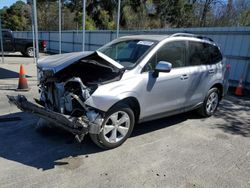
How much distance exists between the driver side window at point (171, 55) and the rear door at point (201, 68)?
0.22 m

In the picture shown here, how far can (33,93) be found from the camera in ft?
26.6

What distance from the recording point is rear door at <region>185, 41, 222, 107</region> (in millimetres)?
5633

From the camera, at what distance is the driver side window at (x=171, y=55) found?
4.84m

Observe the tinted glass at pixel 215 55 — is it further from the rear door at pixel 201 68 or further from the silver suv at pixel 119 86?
the silver suv at pixel 119 86

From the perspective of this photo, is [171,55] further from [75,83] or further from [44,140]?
[44,140]

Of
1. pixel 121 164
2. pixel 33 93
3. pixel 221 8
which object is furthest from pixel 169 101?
pixel 221 8

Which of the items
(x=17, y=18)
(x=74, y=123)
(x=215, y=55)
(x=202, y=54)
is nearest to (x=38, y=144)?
(x=74, y=123)

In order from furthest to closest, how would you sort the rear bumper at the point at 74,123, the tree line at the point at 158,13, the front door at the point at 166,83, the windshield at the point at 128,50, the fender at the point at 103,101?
the tree line at the point at 158,13, the windshield at the point at 128,50, the front door at the point at 166,83, the fender at the point at 103,101, the rear bumper at the point at 74,123

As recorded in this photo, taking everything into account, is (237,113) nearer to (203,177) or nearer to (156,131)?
(156,131)

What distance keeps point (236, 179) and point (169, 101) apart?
1.88 metres

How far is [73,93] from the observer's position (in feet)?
13.4

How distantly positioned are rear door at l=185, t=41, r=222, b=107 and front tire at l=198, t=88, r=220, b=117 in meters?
0.22

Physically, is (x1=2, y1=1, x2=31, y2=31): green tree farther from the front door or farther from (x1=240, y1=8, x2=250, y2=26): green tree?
the front door

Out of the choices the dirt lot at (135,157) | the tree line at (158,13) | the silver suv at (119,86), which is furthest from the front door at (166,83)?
the tree line at (158,13)
